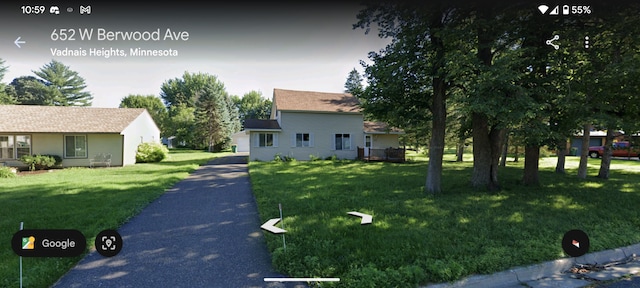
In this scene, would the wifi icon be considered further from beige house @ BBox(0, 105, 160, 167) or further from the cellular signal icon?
beige house @ BBox(0, 105, 160, 167)

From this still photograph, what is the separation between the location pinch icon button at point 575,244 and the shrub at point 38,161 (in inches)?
798

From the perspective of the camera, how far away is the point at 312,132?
18.2m

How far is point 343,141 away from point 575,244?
15.9 m

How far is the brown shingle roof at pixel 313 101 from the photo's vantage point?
59.4 ft

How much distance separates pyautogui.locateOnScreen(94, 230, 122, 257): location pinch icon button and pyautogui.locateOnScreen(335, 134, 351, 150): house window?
16397 mm

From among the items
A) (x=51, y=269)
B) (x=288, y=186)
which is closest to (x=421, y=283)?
(x=51, y=269)

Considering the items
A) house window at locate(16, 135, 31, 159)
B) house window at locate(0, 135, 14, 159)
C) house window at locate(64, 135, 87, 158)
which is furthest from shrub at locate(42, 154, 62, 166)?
house window at locate(0, 135, 14, 159)

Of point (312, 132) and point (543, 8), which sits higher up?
point (543, 8)

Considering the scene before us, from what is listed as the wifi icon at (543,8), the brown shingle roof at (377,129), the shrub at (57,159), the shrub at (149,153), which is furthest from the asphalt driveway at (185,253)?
the brown shingle roof at (377,129)

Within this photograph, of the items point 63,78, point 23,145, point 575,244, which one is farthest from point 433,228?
point 23,145

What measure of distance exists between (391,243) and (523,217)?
10.1 ft

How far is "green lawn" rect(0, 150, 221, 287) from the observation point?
2803 millimetres

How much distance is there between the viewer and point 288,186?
26.2 ft

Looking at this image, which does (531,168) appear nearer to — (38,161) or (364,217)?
(364,217)
